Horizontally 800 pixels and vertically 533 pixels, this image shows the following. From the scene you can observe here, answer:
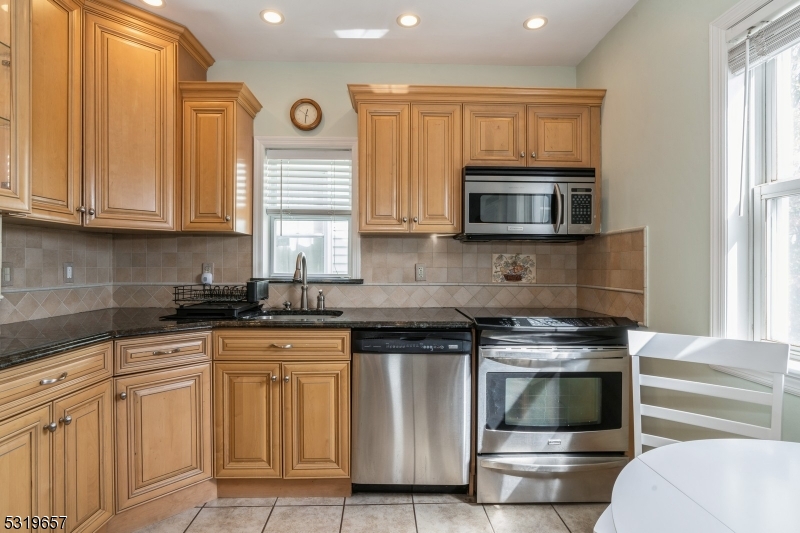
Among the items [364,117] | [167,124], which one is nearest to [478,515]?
[364,117]

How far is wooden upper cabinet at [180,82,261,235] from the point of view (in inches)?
98.0

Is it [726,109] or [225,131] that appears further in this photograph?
[225,131]

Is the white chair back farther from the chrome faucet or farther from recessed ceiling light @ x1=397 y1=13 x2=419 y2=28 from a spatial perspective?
recessed ceiling light @ x1=397 y1=13 x2=419 y2=28

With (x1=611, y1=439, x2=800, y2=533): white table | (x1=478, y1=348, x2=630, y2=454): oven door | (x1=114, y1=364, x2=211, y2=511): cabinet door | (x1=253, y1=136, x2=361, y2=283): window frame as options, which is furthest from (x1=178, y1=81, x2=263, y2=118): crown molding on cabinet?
(x1=611, y1=439, x2=800, y2=533): white table

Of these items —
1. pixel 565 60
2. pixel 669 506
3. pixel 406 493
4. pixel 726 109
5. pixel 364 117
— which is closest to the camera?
pixel 669 506

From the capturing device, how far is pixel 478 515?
6.76 ft

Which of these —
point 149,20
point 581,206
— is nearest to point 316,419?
point 581,206

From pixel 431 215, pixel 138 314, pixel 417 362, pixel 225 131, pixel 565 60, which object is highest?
pixel 565 60

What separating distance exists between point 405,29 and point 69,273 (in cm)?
249

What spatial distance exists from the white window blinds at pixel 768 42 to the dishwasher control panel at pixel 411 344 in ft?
5.47

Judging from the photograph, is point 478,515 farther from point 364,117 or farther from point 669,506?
point 364,117

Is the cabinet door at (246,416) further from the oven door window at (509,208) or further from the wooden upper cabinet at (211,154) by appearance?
the oven door window at (509,208)

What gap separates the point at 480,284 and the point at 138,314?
2197 mm

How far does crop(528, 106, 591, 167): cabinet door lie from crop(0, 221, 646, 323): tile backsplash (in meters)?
0.57
